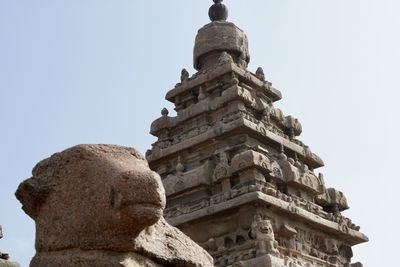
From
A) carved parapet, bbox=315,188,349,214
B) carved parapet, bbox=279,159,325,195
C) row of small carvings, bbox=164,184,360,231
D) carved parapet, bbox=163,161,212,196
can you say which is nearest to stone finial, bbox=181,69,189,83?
carved parapet, bbox=163,161,212,196

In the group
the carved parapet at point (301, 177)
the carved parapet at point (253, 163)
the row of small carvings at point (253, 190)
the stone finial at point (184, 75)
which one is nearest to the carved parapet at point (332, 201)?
the carved parapet at point (301, 177)

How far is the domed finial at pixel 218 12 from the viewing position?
74.8 feet

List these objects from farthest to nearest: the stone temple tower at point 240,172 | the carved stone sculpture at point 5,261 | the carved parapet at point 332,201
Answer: the carved parapet at point 332,201, the stone temple tower at point 240,172, the carved stone sculpture at point 5,261

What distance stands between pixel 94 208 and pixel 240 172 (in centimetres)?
1337

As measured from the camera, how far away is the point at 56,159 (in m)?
3.43

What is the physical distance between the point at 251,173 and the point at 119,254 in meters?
13.2

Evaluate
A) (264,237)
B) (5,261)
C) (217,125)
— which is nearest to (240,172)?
(217,125)

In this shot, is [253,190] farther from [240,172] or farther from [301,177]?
[301,177]

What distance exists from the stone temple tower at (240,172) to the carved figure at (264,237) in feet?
0.08

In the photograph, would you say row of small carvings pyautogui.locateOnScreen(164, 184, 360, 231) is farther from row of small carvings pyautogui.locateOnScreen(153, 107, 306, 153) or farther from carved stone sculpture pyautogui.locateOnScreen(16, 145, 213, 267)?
carved stone sculpture pyautogui.locateOnScreen(16, 145, 213, 267)

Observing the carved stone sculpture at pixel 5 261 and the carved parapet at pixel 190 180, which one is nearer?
the carved stone sculpture at pixel 5 261

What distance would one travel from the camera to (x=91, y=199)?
10.4 ft

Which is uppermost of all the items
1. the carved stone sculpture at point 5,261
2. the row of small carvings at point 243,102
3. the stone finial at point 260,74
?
the stone finial at point 260,74

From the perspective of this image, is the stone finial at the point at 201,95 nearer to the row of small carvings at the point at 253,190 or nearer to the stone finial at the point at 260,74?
the stone finial at the point at 260,74
